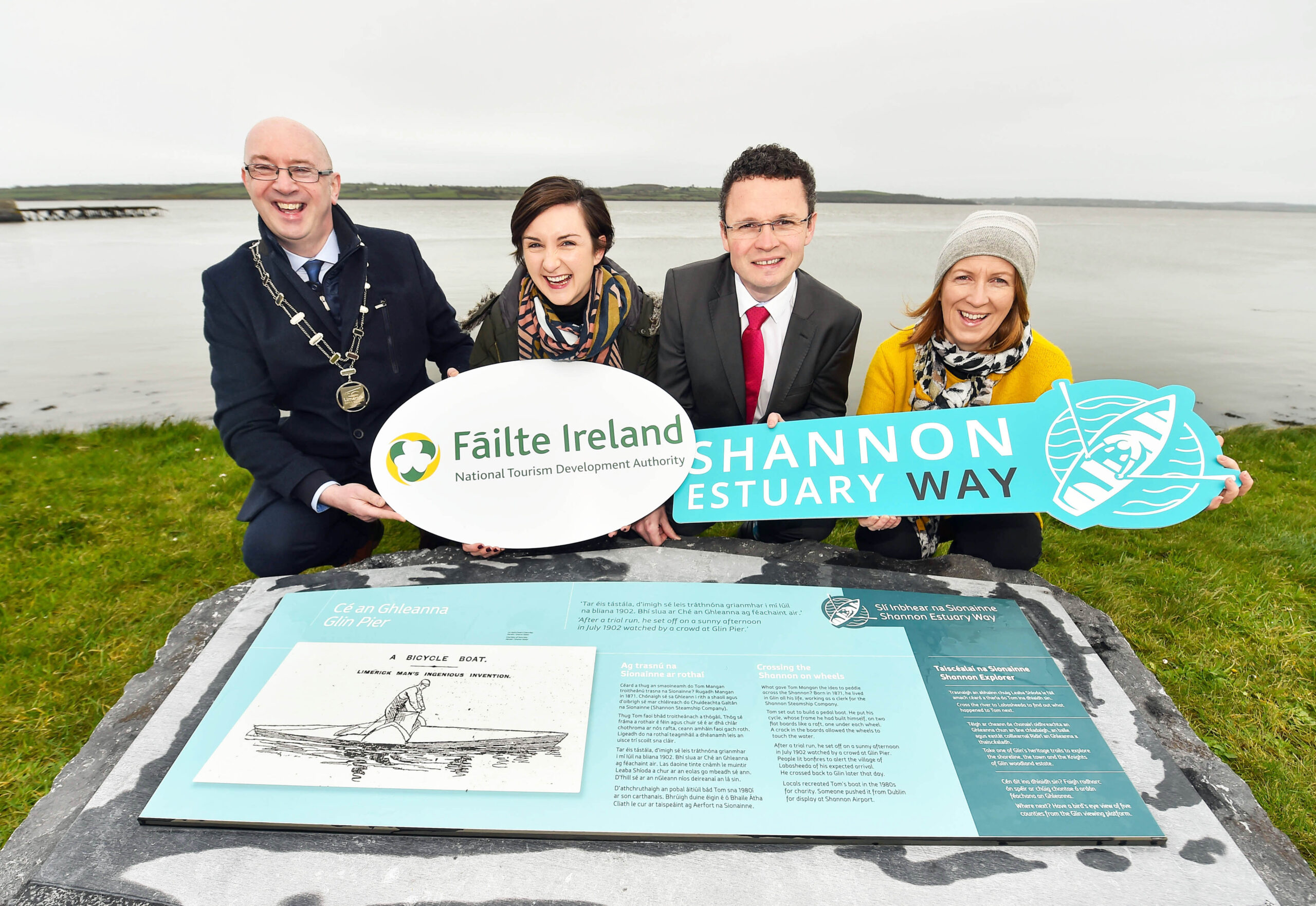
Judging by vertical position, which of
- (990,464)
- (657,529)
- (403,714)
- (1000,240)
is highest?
(1000,240)

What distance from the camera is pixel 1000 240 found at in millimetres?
2027

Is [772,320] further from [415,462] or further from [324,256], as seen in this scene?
[324,256]

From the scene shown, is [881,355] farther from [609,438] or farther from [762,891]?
[762,891]

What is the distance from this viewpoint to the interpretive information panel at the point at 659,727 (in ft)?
4.44

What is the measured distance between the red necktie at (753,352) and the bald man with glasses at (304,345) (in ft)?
4.77

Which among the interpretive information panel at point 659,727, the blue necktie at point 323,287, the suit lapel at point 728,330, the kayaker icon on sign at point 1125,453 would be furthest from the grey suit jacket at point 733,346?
the blue necktie at point 323,287

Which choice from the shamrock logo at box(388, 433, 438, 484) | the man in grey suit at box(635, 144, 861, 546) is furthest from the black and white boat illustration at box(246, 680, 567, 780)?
the man in grey suit at box(635, 144, 861, 546)

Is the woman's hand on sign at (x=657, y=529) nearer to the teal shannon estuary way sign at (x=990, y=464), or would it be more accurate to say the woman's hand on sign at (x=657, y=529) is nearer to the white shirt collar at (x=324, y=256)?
the teal shannon estuary way sign at (x=990, y=464)

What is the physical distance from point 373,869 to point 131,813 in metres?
0.61

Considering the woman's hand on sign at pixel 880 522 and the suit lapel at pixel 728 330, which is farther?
the suit lapel at pixel 728 330

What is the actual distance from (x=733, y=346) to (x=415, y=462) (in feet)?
4.32

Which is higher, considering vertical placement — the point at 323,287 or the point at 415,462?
the point at 323,287

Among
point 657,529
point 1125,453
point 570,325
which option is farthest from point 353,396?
point 1125,453

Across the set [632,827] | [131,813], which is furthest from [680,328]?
[131,813]
